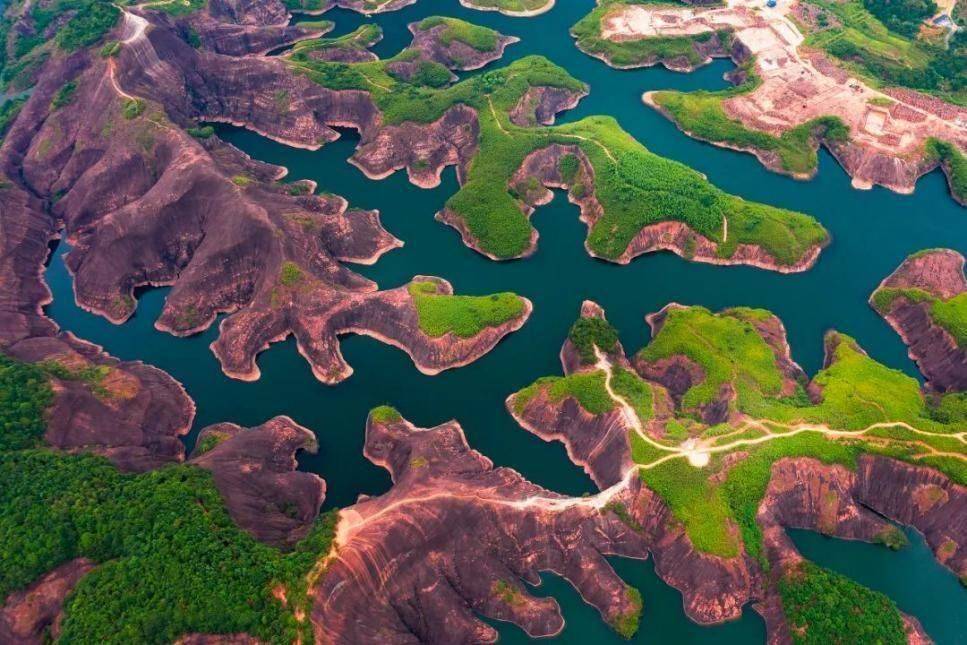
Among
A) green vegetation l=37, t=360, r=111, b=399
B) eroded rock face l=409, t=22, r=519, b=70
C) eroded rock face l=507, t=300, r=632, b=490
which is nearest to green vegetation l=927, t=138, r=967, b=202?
eroded rock face l=507, t=300, r=632, b=490

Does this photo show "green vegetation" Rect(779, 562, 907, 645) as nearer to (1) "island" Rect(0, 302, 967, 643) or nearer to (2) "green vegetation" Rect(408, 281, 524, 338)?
(1) "island" Rect(0, 302, 967, 643)

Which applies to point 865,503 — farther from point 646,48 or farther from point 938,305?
point 646,48

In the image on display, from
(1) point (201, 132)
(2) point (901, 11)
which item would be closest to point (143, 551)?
(1) point (201, 132)

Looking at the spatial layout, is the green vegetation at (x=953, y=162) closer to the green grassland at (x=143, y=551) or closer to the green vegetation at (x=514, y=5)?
the green vegetation at (x=514, y=5)

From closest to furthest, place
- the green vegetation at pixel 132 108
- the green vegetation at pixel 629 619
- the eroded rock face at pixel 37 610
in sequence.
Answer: the eroded rock face at pixel 37 610 < the green vegetation at pixel 629 619 < the green vegetation at pixel 132 108

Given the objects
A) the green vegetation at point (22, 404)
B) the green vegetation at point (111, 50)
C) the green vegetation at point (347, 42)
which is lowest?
the green vegetation at point (22, 404)

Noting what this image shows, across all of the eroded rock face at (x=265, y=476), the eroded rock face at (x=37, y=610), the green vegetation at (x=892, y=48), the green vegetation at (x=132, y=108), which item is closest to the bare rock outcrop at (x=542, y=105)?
the green vegetation at (x=892, y=48)

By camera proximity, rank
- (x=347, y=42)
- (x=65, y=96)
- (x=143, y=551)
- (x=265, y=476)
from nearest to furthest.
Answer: (x=143, y=551)
(x=265, y=476)
(x=65, y=96)
(x=347, y=42)
